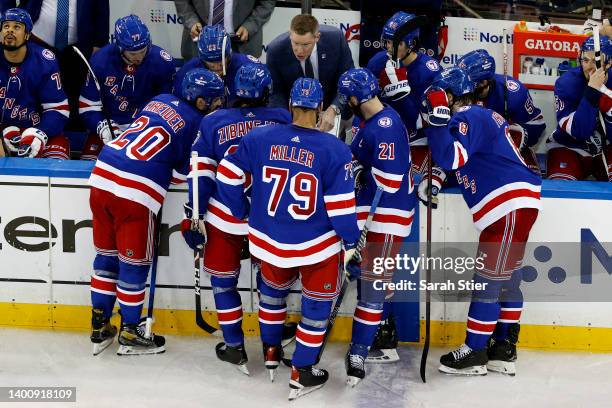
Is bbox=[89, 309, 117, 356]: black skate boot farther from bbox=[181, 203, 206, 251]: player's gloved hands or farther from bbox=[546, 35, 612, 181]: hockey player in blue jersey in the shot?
bbox=[546, 35, 612, 181]: hockey player in blue jersey

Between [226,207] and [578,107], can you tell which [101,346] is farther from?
[578,107]

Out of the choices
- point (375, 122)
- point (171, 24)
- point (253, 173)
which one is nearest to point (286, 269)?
point (253, 173)

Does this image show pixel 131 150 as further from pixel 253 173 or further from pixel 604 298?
pixel 604 298

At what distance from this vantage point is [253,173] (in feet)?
14.6

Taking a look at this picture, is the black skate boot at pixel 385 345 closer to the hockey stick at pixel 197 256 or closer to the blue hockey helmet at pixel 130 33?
the hockey stick at pixel 197 256

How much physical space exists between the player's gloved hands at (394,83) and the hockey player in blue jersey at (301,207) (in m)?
0.79

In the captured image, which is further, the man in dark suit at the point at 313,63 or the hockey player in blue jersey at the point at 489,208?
the man in dark suit at the point at 313,63

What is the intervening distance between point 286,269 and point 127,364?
3.08 feet

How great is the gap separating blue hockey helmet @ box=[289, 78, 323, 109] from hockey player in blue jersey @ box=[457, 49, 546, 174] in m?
1.08

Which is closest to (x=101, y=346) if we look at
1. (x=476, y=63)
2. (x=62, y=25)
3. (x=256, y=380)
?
(x=256, y=380)

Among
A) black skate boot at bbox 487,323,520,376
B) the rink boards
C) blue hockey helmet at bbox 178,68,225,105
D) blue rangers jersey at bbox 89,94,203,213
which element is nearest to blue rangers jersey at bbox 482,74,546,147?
the rink boards

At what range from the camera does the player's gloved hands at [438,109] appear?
451 centimetres

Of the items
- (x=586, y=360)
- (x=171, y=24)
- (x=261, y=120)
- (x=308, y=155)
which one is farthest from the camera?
(x=171, y=24)

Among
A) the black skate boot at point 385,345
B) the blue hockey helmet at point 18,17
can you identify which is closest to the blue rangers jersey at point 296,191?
the black skate boot at point 385,345
